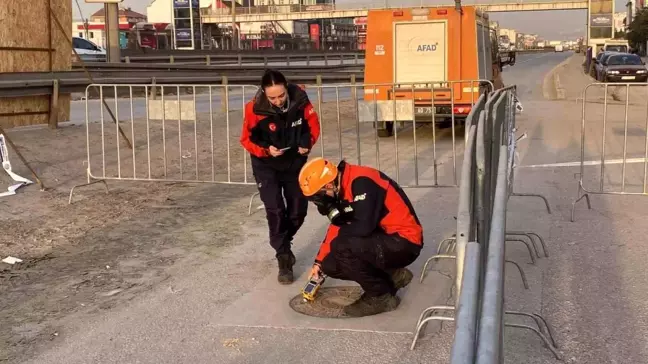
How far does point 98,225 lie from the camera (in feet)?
25.6

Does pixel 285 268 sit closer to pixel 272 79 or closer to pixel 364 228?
pixel 364 228

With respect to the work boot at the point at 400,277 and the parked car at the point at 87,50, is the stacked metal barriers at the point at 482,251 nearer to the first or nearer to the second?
the work boot at the point at 400,277

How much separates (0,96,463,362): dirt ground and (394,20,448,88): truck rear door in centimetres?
252

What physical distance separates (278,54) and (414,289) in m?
37.2

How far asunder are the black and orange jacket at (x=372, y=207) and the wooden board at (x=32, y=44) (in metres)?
8.63

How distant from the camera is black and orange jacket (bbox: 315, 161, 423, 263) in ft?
16.1

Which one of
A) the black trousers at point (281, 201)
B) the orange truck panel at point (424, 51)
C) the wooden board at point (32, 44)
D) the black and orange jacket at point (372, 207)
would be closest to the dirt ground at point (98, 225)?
the wooden board at point (32, 44)

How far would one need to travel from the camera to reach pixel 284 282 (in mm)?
5855

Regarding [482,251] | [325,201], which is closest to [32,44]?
[325,201]

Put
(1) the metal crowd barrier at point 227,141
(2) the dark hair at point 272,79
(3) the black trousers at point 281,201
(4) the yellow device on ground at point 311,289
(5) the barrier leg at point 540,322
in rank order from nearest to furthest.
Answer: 1. (5) the barrier leg at point 540,322
2. (4) the yellow device on ground at point 311,289
3. (2) the dark hair at point 272,79
4. (3) the black trousers at point 281,201
5. (1) the metal crowd barrier at point 227,141

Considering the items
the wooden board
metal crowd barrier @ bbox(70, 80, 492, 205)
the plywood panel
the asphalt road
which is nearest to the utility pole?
metal crowd barrier @ bbox(70, 80, 492, 205)

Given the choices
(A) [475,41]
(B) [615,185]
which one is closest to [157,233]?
(B) [615,185]

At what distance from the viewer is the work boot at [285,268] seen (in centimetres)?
586

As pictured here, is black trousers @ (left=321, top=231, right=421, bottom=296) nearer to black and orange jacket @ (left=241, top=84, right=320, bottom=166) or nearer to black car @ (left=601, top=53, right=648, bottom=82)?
black and orange jacket @ (left=241, top=84, right=320, bottom=166)
